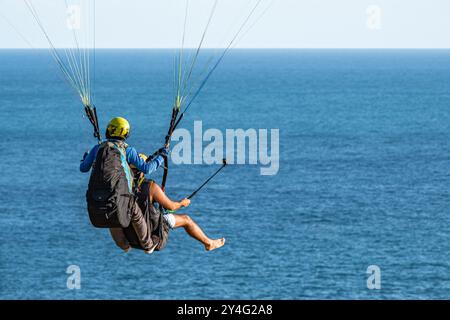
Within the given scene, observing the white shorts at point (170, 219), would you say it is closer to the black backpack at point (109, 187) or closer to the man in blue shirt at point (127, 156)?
the man in blue shirt at point (127, 156)

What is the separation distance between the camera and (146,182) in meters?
20.8

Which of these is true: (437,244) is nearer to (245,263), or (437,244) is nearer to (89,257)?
(245,263)

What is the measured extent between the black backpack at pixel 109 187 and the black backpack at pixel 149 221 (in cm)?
93

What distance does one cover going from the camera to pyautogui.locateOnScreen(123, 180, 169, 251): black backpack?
2069cm

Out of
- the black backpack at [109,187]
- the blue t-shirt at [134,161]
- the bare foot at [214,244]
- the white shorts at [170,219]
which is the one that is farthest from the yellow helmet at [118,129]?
the bare foot at [214,244]

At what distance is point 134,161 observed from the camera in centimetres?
1989

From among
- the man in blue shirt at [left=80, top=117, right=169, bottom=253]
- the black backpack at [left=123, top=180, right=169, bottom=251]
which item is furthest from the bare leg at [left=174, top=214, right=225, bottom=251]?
the man in blue shirt at [left=80, top=117, right=169, bottom=253]

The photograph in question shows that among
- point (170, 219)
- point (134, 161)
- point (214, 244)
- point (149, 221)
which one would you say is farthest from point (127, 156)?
point (214, 244)

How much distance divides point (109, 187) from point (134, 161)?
0.78 meters

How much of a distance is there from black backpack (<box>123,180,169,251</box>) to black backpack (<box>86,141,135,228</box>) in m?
0.93

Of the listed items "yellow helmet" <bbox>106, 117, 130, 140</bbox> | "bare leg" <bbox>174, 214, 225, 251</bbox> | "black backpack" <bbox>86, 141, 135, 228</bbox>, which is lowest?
"bare leg" <bbox>174, 214, 225, 251</bbox>

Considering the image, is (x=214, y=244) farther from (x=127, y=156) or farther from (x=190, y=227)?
(x=127, y=156)

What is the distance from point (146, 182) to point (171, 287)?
414 ft

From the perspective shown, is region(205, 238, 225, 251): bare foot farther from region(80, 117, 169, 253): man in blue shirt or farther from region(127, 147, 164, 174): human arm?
region(127, 147, 164, 174): human arm
